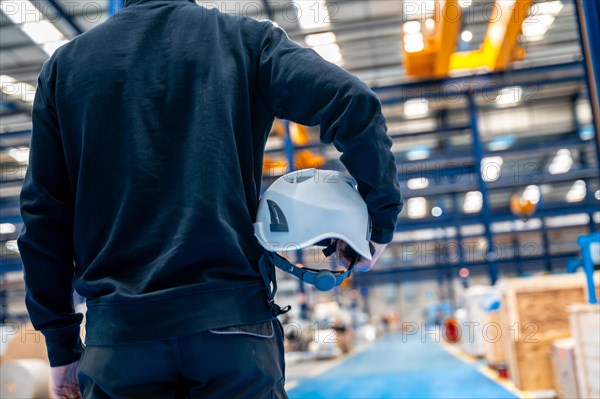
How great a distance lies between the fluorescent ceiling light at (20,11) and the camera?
12.0 meters

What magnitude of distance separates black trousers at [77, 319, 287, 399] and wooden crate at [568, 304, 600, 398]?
3.29 metres

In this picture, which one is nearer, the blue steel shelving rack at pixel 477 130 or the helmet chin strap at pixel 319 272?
the helmet chin strap at pixel 319 272

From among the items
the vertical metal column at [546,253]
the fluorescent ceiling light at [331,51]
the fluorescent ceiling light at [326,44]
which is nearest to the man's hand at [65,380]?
the fluorescent ceiling light at [326,44]

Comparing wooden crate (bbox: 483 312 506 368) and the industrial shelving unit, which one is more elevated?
the industrial shelving unit

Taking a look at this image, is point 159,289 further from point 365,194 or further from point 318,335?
point 318,335

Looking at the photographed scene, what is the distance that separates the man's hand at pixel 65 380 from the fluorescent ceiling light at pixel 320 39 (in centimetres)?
1498

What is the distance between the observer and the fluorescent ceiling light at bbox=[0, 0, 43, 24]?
12016mm

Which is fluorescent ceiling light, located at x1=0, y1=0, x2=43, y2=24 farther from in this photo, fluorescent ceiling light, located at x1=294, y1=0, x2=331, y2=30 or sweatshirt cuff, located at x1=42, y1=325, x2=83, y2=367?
sweatshirt cuff, located at x1=42, y1=325, x2=83, y2=367

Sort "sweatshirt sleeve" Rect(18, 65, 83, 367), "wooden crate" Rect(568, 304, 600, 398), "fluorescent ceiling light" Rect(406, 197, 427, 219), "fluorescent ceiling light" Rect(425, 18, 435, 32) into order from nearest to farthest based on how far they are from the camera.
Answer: "sweatshirt sleeve" Rect(18, 65, 83, 367), "wooden crate" Rect(568, 304, 600, 398), "fluorescent ceiling light" Rect(425, 18, 435, 32), "fluorescent ceiling light" Rect(406, 197, 427, 219)

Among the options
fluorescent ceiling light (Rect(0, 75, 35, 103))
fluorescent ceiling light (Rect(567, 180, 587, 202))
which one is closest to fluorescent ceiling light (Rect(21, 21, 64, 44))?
fluorescent ceiling light (Rect(0, 75, 35, 103))

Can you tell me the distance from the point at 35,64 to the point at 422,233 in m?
23.5

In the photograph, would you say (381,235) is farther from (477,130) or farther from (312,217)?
(477,130)

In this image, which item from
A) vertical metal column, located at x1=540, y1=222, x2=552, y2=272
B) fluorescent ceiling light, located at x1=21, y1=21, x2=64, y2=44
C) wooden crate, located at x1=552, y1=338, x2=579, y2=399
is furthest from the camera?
vertical metal column, located at x1=540, y1=222, x2=552, y2=272

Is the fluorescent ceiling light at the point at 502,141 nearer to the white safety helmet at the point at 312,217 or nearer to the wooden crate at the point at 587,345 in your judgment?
→ the wooden crate at the point at 587,345
